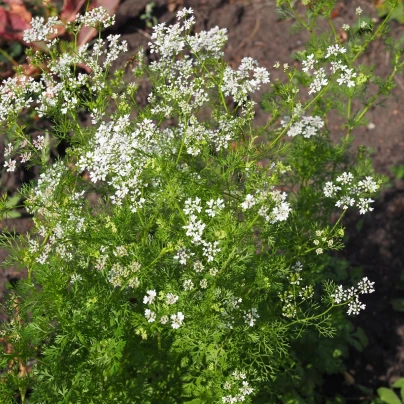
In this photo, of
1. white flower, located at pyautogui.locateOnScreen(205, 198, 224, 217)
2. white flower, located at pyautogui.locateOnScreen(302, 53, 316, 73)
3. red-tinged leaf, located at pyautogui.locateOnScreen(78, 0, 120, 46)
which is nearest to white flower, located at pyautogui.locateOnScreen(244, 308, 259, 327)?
white flower, located at pyautogui.locateOnScreen(205, 198, 224, 217)

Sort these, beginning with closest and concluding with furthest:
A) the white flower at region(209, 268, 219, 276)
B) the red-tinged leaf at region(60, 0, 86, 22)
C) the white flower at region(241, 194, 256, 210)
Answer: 1. the white flower at region(241, 194, 256, 210)
2. the white flower at region(209, 268, 219, 276)
3. the red-tinged leaf at region(60, 0, 86, 22)

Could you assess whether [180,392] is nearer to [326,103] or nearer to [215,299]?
[215,299]

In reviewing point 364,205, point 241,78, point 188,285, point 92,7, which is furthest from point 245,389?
point 92,7

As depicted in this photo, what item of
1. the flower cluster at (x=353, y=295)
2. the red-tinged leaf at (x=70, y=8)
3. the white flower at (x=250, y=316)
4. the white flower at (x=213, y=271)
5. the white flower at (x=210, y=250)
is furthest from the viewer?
the red-tinged leaf at (x=70, y=8)

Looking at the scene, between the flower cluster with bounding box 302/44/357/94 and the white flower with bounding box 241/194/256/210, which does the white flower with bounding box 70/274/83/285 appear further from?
the flower cluster with bounding box 302/44/357/94

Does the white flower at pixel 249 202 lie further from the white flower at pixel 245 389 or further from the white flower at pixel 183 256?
the white flower at pixel 245 389

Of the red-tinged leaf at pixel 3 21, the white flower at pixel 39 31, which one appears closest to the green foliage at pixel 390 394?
the white flower at pixel 39 31

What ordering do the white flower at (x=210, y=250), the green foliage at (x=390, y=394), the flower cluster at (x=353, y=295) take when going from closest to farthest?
1. the white flower at (x=210, y=250)
2. the flower cluster at (x=353, y=295)
3. the green foliage at (x=390, y=394)

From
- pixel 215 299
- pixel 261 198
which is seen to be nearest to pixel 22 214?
pixel 215 299
